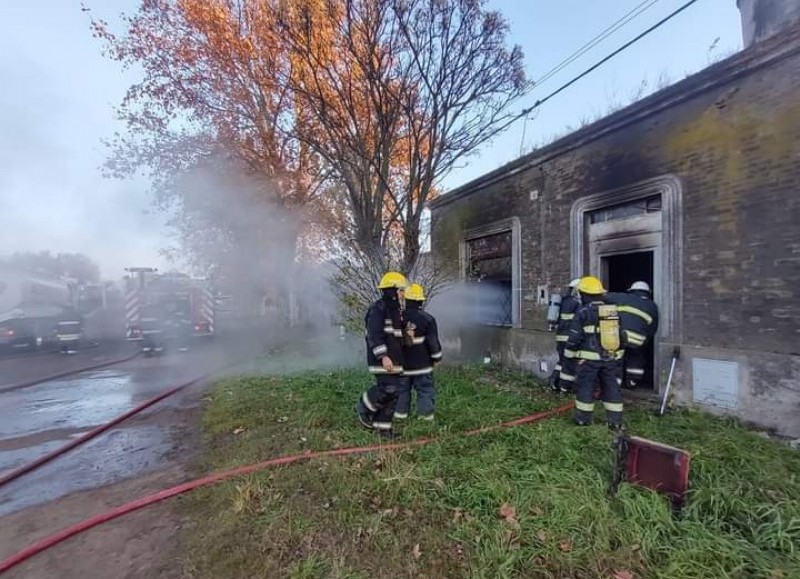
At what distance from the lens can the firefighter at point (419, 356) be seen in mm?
4430

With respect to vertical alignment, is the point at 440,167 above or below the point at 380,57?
below

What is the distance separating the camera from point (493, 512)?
2695 millimetres

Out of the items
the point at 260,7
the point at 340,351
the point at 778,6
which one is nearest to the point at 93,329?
the point at 340,351

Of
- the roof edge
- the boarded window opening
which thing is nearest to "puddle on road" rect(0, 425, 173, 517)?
the boarded window opening

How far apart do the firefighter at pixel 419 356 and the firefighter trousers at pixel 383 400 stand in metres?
0.15

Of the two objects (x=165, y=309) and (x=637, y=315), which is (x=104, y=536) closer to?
(x=637, y=315)

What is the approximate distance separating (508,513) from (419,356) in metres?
2.00

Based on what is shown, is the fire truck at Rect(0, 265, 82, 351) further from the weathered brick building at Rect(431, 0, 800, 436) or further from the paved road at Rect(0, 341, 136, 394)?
the weathered brick building at Rect(431, 0, 800, 436)

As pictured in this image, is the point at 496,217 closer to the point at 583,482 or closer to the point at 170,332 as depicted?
the point at 583,482

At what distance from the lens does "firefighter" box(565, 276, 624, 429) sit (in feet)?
14.3

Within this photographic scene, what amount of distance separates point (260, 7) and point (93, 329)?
1494 cm

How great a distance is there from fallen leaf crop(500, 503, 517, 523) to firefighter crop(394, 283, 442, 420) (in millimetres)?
1777

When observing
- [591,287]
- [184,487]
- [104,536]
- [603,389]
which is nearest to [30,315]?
[184,487]

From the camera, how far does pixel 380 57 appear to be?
6.44m
